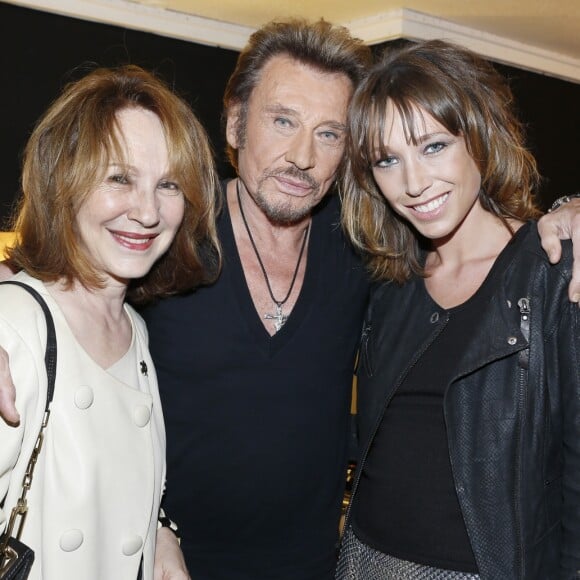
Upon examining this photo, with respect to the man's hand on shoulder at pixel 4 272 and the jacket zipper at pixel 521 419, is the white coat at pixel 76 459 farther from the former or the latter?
the jacket zipper at pixel 521 419

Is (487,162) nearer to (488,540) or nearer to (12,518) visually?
(488,540)

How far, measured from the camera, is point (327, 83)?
265 centimetres

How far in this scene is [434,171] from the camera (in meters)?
2.15

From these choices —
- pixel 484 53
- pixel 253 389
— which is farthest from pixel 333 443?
pixel 484 53

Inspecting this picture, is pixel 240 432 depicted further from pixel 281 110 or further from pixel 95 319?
pixel 281 110

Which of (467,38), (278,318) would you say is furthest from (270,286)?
(467,38)

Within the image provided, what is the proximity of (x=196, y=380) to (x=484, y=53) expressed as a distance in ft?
19.5

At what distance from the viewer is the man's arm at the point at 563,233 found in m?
1.85

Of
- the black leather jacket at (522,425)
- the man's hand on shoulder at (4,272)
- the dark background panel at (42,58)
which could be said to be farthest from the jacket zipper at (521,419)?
the dark background panel at (42,58)

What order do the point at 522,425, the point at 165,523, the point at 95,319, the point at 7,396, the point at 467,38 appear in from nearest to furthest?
the point at 7,396 → the point at 522,425 → the point at 95,319 → the point at 165,523 → the point at 467,38

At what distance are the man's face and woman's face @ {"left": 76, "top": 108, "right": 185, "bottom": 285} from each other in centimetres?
62

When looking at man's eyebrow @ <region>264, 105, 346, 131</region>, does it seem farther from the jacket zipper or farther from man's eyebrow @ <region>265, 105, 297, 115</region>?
the jacket zipper

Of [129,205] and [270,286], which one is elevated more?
[129,205]

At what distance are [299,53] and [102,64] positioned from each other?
382cm
